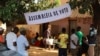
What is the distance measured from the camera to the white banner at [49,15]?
39.2 feet

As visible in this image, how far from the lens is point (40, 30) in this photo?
27203mm

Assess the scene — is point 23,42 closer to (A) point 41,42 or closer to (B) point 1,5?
(B) point 1,5

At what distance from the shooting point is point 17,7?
14.3 m

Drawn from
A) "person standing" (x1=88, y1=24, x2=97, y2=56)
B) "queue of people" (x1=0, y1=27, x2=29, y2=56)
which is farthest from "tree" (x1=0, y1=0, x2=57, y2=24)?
"queue of people" (x1=0, y1=27, x2=29, y2=56)

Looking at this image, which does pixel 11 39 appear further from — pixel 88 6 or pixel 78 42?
pixel 78 42

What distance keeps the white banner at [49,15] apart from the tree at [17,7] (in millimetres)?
1696

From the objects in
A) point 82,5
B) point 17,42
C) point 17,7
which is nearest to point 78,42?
point 82,5

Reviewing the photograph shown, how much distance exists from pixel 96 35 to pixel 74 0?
1724 mm

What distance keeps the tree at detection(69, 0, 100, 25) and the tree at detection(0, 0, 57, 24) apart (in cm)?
175

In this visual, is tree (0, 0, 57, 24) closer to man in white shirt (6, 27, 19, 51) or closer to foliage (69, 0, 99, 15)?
foliage (69, 0, 99, 15)

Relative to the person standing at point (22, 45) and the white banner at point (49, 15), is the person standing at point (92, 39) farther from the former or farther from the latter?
the person standing at point (22, 45)

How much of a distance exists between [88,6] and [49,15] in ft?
6.36

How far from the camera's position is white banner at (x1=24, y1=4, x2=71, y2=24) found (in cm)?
1194

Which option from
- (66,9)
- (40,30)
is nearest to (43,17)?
(66,9)
